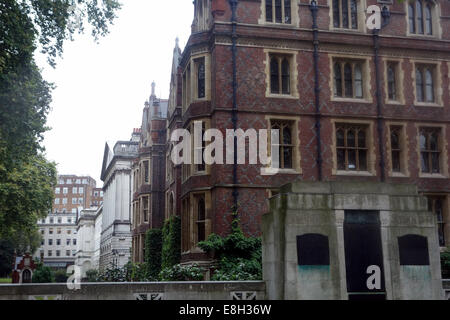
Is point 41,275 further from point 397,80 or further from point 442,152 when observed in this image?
point 442,152

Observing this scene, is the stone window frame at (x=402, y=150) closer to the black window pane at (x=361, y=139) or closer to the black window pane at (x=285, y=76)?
the black window pane at (x=361, y=139)

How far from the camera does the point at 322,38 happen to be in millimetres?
28703

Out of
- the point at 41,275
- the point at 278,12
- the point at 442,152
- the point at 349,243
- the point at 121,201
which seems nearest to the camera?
the point at 349,243

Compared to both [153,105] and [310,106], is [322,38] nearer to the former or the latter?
[310,106]

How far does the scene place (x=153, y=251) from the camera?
136 ft

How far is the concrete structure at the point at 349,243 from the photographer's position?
1368 cm

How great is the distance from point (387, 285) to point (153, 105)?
36148 mm

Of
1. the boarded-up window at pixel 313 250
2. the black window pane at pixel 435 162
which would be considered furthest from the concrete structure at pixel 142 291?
the black window pane at pixel 435 162

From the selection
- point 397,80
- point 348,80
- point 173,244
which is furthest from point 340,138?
point 173,244

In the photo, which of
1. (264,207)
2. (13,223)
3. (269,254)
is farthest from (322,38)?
(13,223)

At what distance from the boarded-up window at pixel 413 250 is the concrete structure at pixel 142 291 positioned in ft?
11.8

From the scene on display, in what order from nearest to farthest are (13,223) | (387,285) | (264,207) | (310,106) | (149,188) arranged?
(387,285)
(264,207)
(310,106)
(13,223)
(149,188)

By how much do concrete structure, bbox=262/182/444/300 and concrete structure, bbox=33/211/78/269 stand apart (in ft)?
551

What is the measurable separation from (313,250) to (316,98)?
15.4 metres
